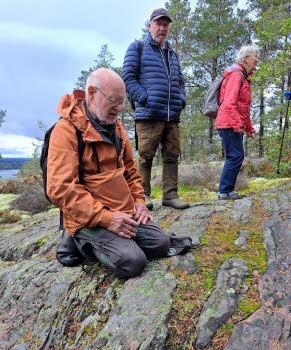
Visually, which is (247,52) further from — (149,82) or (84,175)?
(84,175)

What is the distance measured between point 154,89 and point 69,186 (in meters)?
2.60

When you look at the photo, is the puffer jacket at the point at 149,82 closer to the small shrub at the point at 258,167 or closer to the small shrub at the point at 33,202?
the small shrub at the point at 33,202

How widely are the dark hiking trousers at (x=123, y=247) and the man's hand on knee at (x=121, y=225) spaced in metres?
0.05

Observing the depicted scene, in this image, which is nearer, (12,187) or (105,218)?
→ (105,218)

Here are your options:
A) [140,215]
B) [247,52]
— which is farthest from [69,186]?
[247,52]

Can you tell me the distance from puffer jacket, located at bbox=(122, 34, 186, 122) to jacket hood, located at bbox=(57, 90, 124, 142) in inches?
71.2

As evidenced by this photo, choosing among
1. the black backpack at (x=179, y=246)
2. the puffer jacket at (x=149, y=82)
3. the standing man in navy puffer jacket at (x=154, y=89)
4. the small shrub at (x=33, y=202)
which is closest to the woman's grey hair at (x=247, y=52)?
the standing man in navy puffer jacket at (x=154, y=89)

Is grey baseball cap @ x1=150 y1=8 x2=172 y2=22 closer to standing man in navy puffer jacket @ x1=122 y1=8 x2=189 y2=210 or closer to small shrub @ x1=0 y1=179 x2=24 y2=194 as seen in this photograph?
standing man in navy puffer jacket @ x1=122 y1=8 x2=189 y2=210

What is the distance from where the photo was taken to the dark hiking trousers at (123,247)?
294cm

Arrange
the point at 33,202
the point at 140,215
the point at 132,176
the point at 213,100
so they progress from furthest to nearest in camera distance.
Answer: the point at 33,202 < the point at 213,100 < the point at 132,176 < the point at 140,215

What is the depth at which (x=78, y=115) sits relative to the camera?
10.3 ft

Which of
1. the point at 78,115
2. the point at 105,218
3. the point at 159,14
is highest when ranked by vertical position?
the point at 159,14

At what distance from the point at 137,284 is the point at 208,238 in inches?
45.9

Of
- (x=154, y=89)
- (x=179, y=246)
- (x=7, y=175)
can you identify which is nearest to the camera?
(x=179, y=246)
